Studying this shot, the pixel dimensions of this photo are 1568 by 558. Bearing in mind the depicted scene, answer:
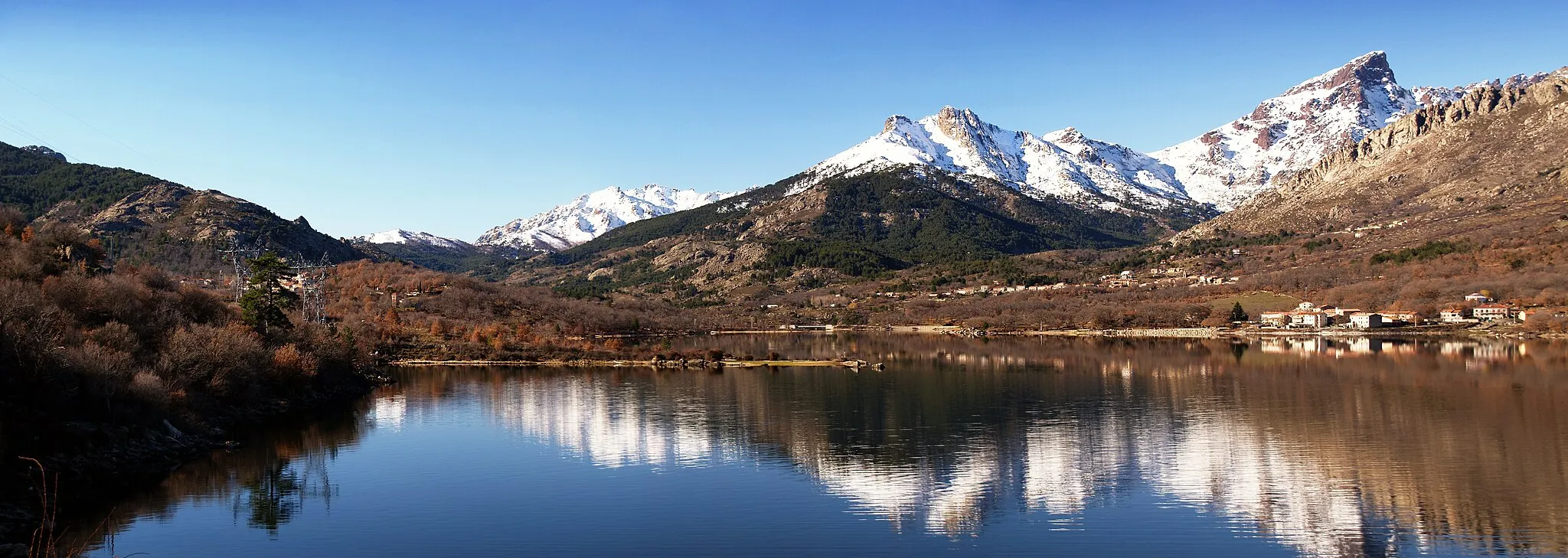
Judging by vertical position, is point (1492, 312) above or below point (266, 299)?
below

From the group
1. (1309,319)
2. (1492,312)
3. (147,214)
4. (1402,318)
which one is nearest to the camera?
(1492,312)

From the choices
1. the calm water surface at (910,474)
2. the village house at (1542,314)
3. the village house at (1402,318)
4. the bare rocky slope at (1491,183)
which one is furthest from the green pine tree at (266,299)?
the bare rocky slope at (1491,183)

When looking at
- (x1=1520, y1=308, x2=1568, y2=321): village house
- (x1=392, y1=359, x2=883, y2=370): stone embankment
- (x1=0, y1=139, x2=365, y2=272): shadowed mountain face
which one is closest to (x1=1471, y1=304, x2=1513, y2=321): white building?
(x1=1520, y1=308, x2=1568, y2=321): village house

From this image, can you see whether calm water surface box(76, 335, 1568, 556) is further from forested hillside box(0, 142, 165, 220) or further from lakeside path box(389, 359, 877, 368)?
forested hillside box(0, 142, 165, 220)

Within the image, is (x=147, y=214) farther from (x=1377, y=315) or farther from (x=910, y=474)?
(x=1377, y=315)

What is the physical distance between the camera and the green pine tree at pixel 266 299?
68.6m

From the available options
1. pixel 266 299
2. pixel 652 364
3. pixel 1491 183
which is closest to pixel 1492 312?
pixel 1491 183

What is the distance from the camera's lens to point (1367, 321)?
399 feet

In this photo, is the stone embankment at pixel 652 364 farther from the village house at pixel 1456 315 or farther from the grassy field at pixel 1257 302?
the village house at pixel 1456 315

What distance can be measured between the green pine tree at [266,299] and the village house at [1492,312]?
120044 millimetres

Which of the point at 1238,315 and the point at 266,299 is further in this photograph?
the point at 1238,315

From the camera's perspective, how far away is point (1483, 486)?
114 feet

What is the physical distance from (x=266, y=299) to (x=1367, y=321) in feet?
379

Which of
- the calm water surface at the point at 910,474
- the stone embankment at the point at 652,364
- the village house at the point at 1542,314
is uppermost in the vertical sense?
the village house at the point at 1542,314
